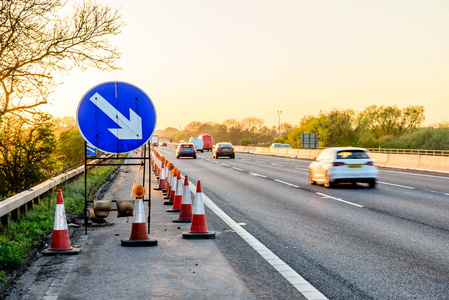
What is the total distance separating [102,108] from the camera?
762 centimetres

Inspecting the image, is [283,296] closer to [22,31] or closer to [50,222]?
[50,222]

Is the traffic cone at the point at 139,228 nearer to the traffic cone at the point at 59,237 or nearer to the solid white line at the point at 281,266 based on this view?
the traffic cone at the point at 59,237

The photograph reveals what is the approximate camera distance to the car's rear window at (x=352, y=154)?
667 inches

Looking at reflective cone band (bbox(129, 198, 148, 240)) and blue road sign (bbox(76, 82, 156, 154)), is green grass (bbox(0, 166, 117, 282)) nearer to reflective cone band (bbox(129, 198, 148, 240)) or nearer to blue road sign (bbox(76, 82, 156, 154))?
reflective cone band (bbox(129, 198, 148, 240))

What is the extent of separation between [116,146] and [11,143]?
8.30m

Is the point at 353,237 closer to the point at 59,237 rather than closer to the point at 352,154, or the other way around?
the point at 59,237

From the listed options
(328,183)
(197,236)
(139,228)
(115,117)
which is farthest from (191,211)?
(328,183)

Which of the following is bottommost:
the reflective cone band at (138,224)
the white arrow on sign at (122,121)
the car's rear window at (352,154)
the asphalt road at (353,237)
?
the asphalt road at (353,237)

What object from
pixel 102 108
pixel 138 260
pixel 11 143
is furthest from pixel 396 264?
pixel 11 143

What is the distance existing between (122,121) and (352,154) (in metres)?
11.0

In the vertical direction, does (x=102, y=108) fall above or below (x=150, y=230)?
above

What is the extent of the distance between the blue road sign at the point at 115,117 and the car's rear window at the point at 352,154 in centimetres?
1046

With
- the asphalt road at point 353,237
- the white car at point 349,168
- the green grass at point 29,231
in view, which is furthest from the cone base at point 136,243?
the white car at point 349,168

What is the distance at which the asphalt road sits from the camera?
530 cm
